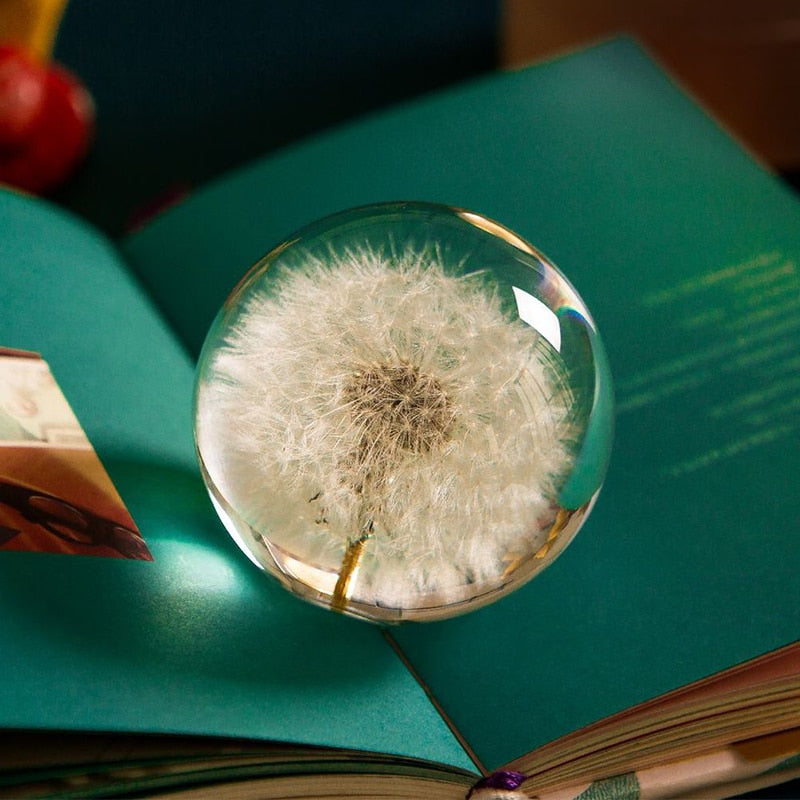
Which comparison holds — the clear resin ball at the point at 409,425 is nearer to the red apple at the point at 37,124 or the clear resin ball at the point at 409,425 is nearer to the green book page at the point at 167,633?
the green book page at the point at 167,633

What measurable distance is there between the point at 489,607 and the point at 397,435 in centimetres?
15

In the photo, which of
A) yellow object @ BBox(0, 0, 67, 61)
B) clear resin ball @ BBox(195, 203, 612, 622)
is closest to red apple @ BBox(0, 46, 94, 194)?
yellow object @ BBox(0, 0, 67, 61)

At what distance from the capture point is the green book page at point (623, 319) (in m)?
0.49

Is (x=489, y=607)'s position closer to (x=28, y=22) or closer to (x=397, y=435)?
(x=397, y=435)

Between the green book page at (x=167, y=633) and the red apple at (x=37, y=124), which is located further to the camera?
the red apple at (x=37, y=124)

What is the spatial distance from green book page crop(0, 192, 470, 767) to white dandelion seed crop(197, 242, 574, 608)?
0.19ft

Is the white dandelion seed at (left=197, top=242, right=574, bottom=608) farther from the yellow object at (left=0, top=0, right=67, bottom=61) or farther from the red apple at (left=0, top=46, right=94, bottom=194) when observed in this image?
the yellow object at (left=0, top=0, right=67, bottom=61)

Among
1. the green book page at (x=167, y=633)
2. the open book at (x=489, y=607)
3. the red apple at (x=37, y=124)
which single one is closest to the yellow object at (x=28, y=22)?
the red apple at (x=37, y=124)

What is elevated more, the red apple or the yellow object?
the yellow object

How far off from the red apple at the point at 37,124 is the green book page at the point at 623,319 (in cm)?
17

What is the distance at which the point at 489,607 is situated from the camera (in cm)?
51

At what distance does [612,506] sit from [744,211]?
11.2 inches

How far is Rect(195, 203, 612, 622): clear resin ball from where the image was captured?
42cm

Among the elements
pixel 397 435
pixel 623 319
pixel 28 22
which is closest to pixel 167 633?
pixel 397 435
